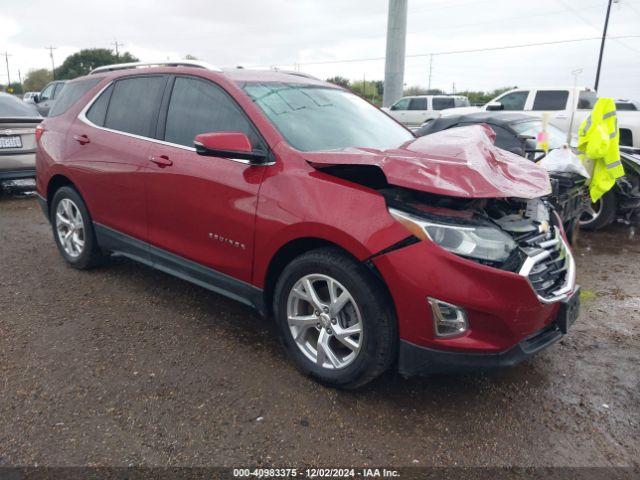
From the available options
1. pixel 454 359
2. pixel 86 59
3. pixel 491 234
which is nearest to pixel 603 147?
pixel 491 234

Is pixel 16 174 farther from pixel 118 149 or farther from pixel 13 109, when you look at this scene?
pixel 118 149

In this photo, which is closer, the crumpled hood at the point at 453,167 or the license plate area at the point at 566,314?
the crumpled hood at the point at 453,167

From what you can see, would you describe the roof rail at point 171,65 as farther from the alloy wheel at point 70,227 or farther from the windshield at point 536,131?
the windshield at point 536,131

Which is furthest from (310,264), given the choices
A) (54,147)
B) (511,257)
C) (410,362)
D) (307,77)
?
(54,147)

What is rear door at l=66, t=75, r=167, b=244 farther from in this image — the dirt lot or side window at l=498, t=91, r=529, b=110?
side window at l=498, t=91, r=529, b=110

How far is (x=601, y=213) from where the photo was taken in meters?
6.58

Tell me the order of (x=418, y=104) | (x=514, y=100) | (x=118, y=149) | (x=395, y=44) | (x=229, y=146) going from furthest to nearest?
(x=418, y=104) < (x=395, y=44) < (x=514, y=100) < (x=118, y=149) < (x=229, y=146)

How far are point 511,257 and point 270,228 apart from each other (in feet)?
4.26

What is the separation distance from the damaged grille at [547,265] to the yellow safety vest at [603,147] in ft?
11.0

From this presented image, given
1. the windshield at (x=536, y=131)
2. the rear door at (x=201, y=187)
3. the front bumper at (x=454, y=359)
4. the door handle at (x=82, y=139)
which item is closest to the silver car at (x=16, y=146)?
the door handle at (x=82, y=139)

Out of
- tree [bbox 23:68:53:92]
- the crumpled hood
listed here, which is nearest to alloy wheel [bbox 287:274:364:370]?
the crumpled hood

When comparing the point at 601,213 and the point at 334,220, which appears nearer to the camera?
the point at 334,220

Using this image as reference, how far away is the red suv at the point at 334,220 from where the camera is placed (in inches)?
97.7

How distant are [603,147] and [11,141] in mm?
7800
